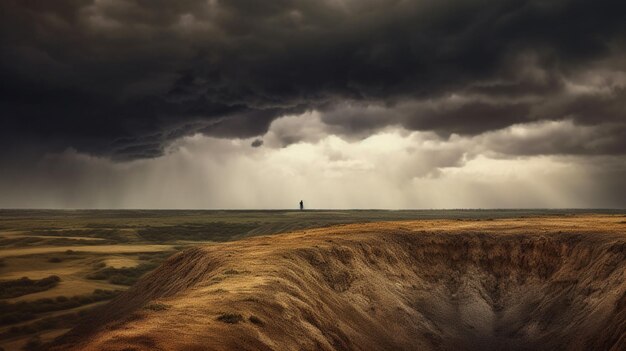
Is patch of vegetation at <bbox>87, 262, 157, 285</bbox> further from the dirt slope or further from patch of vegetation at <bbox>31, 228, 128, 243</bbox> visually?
patch of vegetation at <bbox>31, 228, 128, 243</bbox>

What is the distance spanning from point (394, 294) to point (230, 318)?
18.5 meters

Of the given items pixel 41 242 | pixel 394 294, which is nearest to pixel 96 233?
pixel 41 242

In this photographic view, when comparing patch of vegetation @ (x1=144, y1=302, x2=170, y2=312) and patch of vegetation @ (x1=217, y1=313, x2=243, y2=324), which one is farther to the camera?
patch of vegetation @ (x1=144, y1=302, x2=170, y2=312)

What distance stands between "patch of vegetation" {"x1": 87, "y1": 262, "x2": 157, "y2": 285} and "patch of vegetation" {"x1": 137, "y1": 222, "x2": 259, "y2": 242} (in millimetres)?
49968

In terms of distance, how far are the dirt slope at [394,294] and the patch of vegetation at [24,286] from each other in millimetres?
15975

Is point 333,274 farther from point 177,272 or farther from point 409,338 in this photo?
point 177,272

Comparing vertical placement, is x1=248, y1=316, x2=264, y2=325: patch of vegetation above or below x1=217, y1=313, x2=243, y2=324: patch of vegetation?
below

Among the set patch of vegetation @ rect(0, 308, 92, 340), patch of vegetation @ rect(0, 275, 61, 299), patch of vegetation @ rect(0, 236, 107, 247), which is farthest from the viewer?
patch of vegetation @ rect(0, 236, 107, 247)

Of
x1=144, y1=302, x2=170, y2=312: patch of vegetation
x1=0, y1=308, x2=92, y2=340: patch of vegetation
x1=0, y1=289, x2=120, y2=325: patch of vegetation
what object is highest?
x1=144, y1=302, x2=170, y2=312: patch of vegetation

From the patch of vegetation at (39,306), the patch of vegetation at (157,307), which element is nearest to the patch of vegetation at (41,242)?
the patch of vegetation at (39,306)

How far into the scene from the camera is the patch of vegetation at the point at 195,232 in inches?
Result: 4496

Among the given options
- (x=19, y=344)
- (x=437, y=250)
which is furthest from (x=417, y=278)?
(x=19, y=344)

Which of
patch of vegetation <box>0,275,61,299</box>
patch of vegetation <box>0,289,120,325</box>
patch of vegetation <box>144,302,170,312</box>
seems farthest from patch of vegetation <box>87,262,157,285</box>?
patch of vegetation <box>144,302,170,312</box>

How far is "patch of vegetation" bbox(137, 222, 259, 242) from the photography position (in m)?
114
